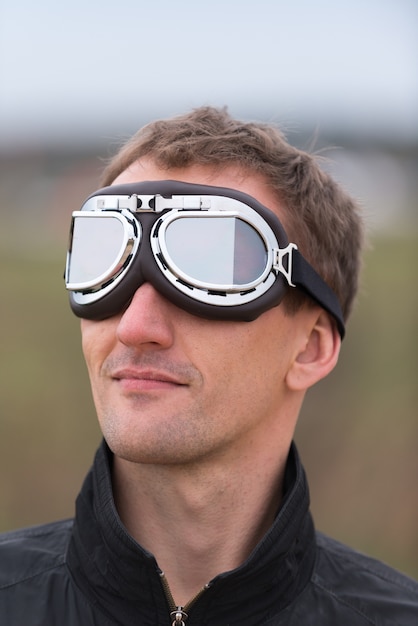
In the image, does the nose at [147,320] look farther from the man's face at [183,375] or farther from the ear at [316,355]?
the ear at [316,355]

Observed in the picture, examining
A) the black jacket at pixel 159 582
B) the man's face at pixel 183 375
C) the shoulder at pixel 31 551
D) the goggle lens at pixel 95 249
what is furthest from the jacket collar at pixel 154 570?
the goggle lens at pixel 95 249

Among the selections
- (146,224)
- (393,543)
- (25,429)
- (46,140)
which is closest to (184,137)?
(146,224)

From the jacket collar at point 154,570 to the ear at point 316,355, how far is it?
0.39 metres

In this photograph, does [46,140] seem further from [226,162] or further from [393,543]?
[226,162]

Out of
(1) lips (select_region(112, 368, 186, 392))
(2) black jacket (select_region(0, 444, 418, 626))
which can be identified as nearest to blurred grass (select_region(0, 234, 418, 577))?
(2) black jacket (select_region(0, 444, 418, 626))

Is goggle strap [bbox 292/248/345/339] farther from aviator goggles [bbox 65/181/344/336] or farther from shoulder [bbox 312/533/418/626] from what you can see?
shoulder [bbox 312/533/418/626]

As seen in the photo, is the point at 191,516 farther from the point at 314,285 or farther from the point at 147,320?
the point at 314,285

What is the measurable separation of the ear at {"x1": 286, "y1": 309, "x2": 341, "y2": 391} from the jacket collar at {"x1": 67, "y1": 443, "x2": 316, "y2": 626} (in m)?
0.39

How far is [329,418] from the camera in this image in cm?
1050

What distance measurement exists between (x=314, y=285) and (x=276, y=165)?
469 mm

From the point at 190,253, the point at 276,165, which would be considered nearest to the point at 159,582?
the point at 190,253

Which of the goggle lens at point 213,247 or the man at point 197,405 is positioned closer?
the man at point 197,405

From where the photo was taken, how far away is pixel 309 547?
3.05 meters

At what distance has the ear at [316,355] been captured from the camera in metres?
3.14
